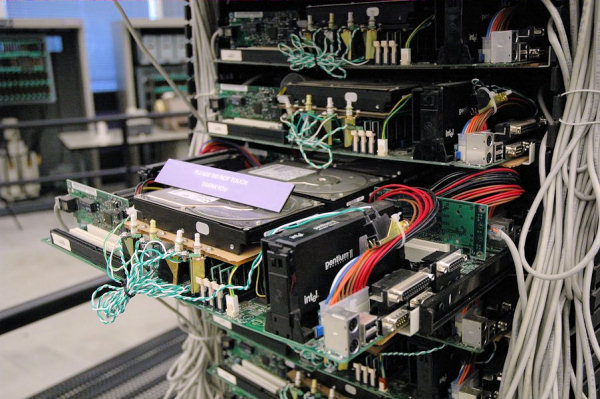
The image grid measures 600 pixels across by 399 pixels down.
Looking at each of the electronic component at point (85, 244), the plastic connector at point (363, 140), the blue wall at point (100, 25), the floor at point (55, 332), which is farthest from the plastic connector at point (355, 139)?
the blue wall at point (100, 25)

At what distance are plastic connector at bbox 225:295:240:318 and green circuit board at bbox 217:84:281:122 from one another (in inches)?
28.1

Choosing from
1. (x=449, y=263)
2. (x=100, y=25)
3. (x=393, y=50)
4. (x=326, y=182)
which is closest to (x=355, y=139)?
(x=326, y=182)

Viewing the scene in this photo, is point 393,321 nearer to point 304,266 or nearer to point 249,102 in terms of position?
point 304,266

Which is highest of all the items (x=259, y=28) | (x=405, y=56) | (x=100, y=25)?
(x=100, y=25)

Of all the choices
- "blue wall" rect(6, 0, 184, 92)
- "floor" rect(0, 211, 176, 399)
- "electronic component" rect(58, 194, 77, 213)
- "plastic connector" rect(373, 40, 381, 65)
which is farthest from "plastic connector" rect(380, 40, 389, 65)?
"blue wall" rect(6, 0, 184, 92)

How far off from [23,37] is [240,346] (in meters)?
4.19

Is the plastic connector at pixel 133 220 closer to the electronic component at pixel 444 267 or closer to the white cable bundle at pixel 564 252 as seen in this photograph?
the electronic component at pixel 444 267

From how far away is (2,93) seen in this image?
5.15 meters

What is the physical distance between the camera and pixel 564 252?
1.24m

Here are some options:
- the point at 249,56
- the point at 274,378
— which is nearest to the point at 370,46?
the point at 249,56

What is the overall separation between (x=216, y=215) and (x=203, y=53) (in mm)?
875

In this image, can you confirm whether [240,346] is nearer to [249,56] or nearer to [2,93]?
[249,56]

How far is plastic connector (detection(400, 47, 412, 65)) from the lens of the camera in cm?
143

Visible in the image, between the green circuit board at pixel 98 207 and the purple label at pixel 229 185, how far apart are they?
13 cm
